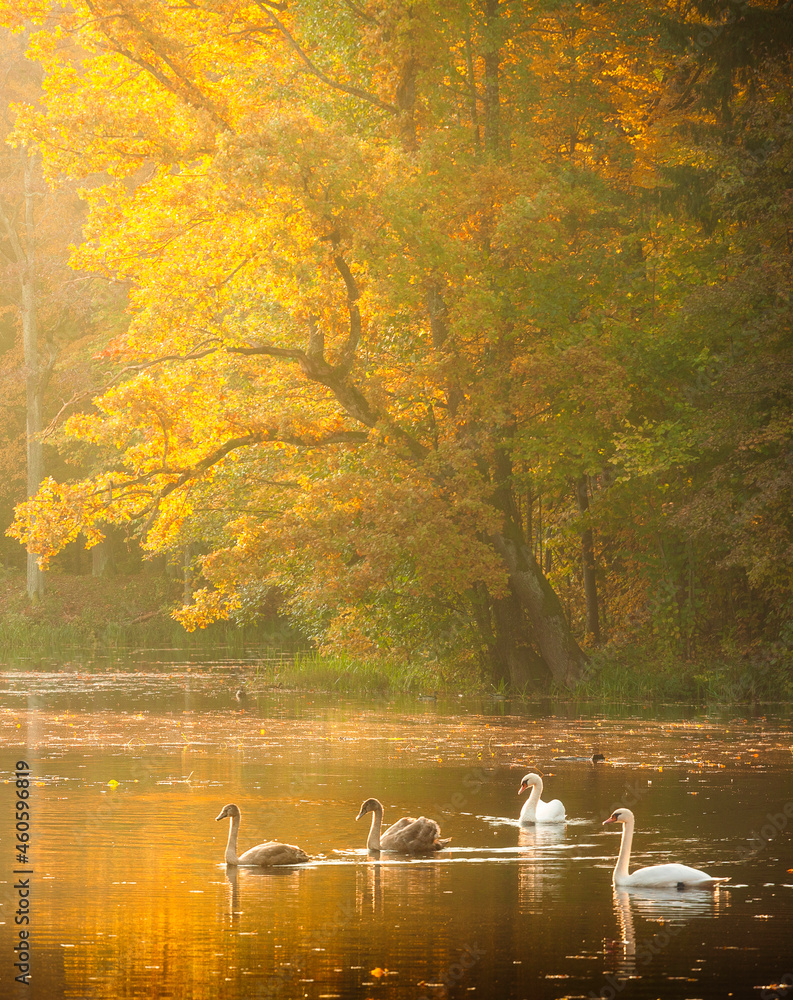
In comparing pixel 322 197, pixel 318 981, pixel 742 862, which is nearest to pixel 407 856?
pixel 742 862

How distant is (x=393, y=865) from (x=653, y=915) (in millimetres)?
2724

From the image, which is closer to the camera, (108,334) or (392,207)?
(392,207)

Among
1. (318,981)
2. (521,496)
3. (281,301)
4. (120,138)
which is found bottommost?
(318,981)

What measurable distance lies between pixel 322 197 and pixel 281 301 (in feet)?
9.87

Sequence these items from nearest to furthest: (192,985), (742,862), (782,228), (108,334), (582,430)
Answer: (192,985)
(742,862)
(782,228)
(582,430)
(108,334)

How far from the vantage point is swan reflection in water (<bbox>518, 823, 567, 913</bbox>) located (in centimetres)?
1168

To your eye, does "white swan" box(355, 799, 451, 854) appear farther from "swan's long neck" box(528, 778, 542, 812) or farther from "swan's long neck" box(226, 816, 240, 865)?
"swan's long neck" box(528, 778, 542, 812)

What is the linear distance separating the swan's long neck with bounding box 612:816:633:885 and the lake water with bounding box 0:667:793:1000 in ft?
0.76

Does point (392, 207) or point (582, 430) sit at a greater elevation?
point (392, 207)

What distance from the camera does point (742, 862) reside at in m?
13.0

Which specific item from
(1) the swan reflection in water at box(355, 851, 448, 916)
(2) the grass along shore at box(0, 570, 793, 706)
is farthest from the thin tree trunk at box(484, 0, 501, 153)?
(1) the swan reflection in water at box(355, 851, 448, 916)

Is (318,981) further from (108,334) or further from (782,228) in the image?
(108,334)

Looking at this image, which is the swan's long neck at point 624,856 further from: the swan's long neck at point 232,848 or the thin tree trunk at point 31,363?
the thin tree trunk at point 31,363

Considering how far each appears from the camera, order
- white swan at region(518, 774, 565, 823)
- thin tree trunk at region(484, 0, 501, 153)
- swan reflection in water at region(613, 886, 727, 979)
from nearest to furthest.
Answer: swan reflection in water at region(613, 886, 727, 979)
white swan at region(518, 774, 565, 823)
thin tree trunk at region(484, 0, 501, 153)
